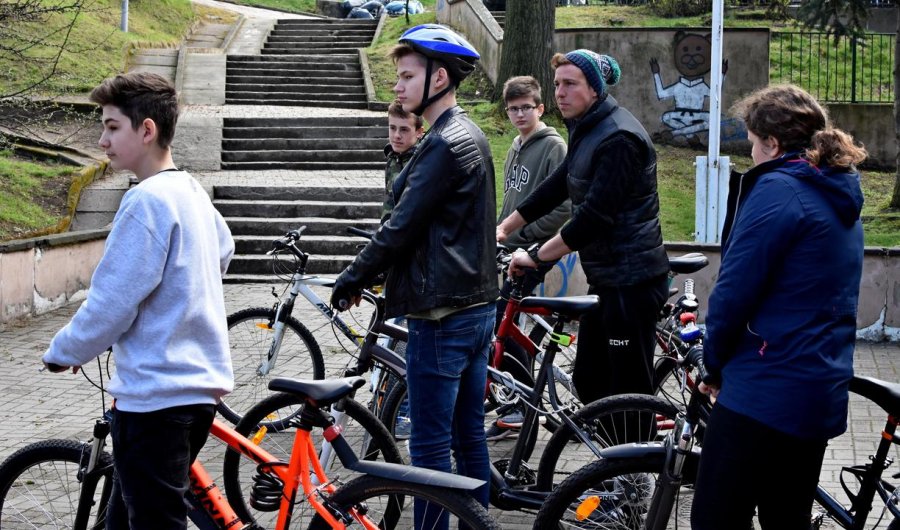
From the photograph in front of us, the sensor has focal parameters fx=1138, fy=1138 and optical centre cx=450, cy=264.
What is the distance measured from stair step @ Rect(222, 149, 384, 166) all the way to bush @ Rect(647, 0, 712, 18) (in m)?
9.88

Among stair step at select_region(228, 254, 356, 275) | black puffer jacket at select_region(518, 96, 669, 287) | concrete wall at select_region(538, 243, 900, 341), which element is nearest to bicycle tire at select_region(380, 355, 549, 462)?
black puffer jacket at select_region(518, 96, 669, 287)

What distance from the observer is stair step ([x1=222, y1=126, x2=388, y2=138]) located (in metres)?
16.1

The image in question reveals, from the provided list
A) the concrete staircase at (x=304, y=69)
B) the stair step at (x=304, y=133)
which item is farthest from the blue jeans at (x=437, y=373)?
the concrete staircase at (x=304, y=69)

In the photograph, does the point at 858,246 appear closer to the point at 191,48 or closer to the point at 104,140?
the point at 104,140

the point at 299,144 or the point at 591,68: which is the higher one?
the point at 591,68

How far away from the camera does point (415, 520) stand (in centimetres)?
374

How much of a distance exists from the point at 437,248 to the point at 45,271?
7099mm

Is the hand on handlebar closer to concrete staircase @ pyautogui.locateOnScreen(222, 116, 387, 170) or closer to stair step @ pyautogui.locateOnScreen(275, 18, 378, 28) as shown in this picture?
concrete staircase @ pyautogui.locateOnScreen(222, 116, 387, 170)

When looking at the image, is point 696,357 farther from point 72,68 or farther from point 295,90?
point 295,90

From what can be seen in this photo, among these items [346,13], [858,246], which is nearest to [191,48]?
[346,13]

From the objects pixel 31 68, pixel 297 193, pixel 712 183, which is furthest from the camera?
pixel 31 68

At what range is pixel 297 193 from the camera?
13469mm

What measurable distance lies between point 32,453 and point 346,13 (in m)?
30.0

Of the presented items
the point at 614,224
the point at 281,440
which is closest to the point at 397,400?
the point at 281,440
